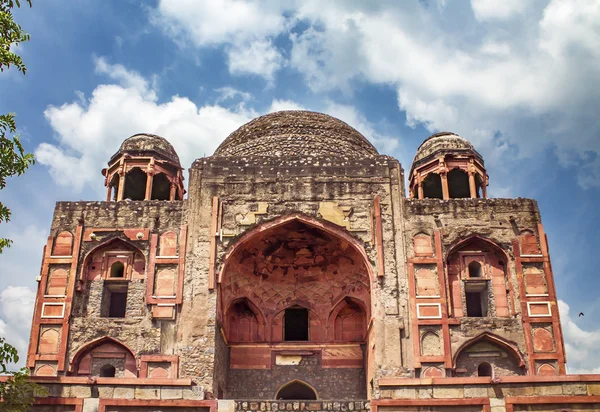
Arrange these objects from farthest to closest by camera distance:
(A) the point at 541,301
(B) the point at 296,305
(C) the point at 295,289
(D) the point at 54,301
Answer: (C) the point at 295,289
(B) the point at 296,305
(D) the point at 54,301
(A) the point at 541,301

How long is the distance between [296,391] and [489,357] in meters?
5.40

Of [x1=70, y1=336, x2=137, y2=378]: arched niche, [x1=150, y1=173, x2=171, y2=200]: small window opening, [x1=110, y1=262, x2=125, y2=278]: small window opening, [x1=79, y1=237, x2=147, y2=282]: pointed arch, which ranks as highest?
[x1=150, y1=173, x2=171, y2=200]: small window opening

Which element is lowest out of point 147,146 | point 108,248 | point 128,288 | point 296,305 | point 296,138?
point 128,288

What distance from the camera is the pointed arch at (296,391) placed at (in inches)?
776

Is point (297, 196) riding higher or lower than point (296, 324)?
higher

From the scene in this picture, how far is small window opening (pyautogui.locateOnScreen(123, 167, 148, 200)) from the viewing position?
22.9m

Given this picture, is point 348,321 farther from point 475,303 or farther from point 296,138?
point 296,138

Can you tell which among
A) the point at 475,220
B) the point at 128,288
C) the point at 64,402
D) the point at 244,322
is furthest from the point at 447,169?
the point at 64,402

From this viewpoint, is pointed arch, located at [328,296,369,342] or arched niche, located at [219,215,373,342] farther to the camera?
pointed arch, located at [328,296,369,342]

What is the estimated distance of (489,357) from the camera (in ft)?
59.6

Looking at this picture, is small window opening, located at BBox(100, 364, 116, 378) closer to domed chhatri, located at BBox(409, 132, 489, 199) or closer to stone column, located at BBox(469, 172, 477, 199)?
domed chhatri, located at BBox(409, 132, 489, 199)

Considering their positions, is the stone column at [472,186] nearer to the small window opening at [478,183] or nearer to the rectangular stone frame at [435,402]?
the small window opening at [478,183]

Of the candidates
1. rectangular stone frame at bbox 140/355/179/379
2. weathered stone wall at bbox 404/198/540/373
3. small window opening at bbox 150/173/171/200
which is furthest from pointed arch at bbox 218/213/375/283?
small window opening at bbox 150/173/171/200

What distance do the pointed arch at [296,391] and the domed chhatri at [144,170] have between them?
22.4ft
